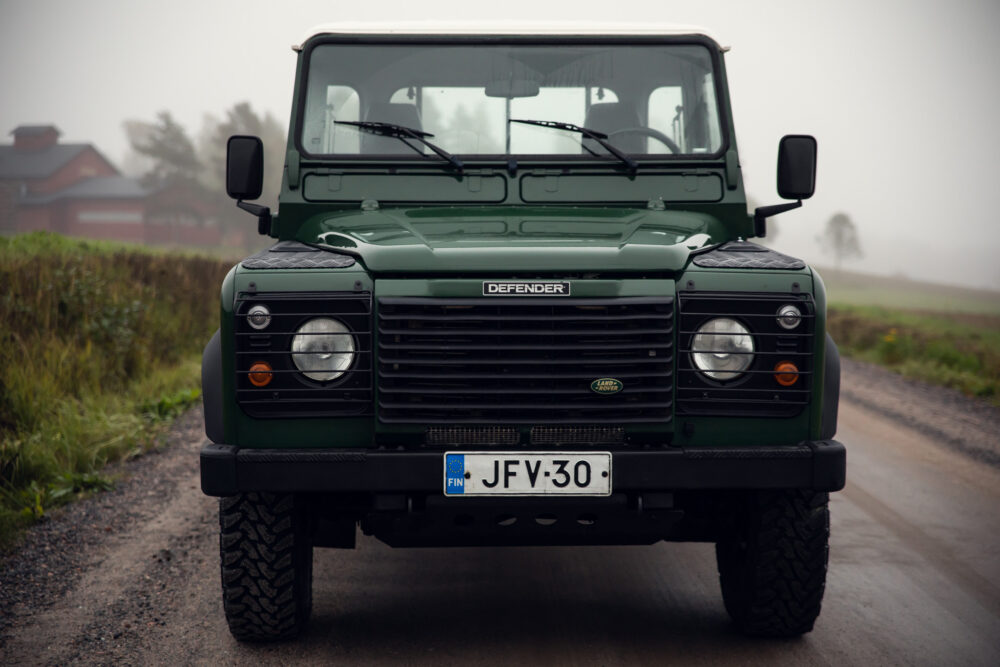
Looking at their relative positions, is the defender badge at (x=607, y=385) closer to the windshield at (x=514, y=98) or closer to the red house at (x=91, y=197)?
the windshield at (x=514, y=98)

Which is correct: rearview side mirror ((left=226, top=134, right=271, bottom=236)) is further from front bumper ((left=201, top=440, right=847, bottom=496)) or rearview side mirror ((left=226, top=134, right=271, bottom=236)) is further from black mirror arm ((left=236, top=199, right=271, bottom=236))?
front bumper ((left=201, top=440, right=847, bottom=496))

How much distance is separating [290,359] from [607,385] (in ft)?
3.30

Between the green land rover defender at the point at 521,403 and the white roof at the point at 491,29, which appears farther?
the white roof at the point at 491,29

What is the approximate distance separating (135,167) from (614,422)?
472ft

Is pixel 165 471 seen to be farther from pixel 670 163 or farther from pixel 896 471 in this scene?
pixel 896 471

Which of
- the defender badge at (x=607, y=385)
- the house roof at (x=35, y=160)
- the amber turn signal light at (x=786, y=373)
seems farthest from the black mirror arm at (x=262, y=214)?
the house roof at (x=35, y=160)

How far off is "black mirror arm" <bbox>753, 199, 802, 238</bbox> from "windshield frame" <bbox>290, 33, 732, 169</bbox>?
303mm

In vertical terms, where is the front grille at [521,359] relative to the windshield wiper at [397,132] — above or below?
below

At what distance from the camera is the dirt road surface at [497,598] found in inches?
143

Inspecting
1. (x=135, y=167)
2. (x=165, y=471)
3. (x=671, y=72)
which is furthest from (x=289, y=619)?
(x=135, y=167)

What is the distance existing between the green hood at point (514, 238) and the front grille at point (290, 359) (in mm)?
183

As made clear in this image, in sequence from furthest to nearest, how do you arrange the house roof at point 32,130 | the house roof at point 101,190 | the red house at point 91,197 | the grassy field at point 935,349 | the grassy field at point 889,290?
the house roof at point 32,130, the house roof at point 101,190, the red house at point 91,197, the grassy field at point 889,290, the grassy field at point 935,349

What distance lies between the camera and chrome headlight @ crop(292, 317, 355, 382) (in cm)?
332

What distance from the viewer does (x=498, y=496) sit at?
328cm
